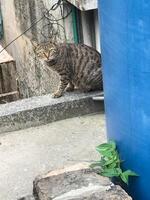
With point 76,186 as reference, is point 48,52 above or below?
above

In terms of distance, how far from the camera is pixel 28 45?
25.8 feet

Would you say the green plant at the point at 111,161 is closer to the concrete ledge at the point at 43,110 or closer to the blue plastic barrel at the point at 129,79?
the blue plastic barrel at the point at 129,79

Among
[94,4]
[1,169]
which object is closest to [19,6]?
[94,4]

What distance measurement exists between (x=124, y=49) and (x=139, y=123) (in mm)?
342

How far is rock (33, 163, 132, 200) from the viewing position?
2.36 meters

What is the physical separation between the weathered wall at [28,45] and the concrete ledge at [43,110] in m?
1.81

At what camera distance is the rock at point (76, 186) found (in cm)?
236

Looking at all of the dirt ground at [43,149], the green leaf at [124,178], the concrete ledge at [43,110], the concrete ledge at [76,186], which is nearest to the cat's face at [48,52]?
the concrete ledge at [43,110]

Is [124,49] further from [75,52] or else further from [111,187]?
[75,52]

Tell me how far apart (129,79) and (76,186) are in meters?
0.63

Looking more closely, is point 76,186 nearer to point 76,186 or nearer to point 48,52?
point 76,186

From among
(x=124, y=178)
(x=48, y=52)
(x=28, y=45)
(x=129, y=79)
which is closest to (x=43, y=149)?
(x=48, y=52)

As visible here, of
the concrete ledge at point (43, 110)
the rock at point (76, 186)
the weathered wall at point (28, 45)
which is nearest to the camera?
the rock at point (76, 186)

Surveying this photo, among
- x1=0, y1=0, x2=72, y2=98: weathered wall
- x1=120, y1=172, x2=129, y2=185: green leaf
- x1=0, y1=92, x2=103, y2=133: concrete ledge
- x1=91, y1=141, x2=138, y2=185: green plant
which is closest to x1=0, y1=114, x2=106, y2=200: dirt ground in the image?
x1=0, y1=92, x2=103, y2=133: concrete ledge
